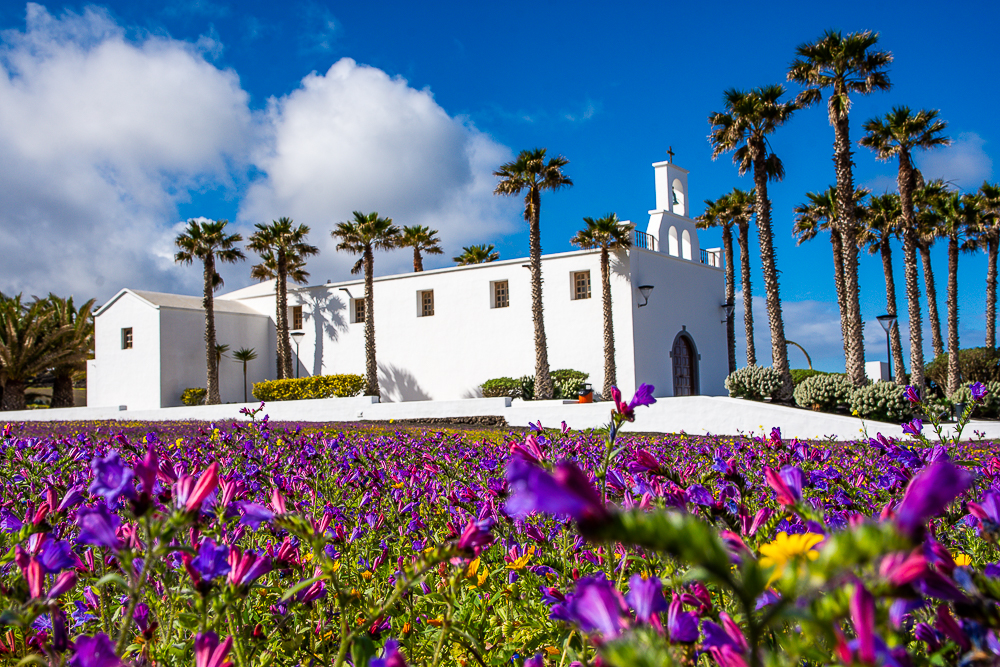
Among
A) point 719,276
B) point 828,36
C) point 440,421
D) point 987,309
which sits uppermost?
point 828,36

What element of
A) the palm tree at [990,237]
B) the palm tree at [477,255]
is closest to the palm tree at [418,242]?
the palm tree at [477,255]

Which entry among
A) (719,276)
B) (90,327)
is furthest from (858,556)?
(90,327)

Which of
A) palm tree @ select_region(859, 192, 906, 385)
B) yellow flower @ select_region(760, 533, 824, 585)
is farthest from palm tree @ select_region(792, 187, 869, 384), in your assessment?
yellow flower @ select_region(760, 533, 824, 585)

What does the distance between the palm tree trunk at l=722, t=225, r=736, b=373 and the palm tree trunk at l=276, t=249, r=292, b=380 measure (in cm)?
1701

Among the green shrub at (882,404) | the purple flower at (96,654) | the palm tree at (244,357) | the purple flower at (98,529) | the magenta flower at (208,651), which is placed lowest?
the green shrub at (882,404)

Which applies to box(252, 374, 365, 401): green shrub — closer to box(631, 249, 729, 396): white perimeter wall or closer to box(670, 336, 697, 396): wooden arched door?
box(631, 249, 729, 396): white perimeter wall

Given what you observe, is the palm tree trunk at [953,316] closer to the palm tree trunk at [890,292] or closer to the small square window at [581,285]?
the palm tree trunk at [890,292]

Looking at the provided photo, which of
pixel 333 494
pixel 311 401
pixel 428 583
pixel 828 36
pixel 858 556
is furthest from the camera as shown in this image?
pixel 311 401

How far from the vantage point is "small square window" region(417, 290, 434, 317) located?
86.9ft

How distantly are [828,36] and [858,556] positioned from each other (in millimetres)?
21597

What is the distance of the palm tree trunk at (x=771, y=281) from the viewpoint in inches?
773

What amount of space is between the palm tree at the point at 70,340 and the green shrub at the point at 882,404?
3088 centimetres

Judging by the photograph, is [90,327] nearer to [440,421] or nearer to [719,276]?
[440,421]

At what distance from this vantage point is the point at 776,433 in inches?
111
